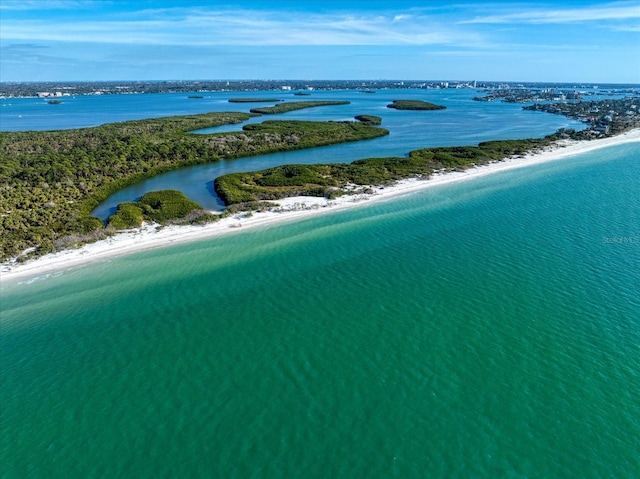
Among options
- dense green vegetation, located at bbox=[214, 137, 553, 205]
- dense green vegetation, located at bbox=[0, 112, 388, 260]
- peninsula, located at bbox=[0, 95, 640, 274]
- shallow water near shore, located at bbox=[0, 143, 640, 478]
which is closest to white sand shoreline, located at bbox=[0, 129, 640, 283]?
peninsula, located at bbox=[0, 95, 640, 274]

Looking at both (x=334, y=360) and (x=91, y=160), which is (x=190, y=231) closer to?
(x=334, y=360)

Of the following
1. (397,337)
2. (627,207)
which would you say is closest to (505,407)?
(397,337)

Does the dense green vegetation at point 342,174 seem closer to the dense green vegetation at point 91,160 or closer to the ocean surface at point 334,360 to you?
the dense green vegetation at point 91,160

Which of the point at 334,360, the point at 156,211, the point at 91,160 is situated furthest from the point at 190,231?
the point at 91,160

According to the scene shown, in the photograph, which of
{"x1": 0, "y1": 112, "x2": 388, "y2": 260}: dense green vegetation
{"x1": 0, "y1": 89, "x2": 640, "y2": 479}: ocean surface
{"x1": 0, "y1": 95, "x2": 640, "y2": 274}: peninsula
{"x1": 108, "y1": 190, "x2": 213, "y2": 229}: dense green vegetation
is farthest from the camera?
{"x1": 108, "y1": 190, "x2": 213, "y2": 229}: dense green vegetation

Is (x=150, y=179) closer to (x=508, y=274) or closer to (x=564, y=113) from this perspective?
(x=508, y=274)

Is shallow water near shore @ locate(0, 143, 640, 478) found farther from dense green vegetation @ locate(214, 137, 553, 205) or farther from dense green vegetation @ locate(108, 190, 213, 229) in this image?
dense green vegetation @ locate(214, 137, 553, 205)
